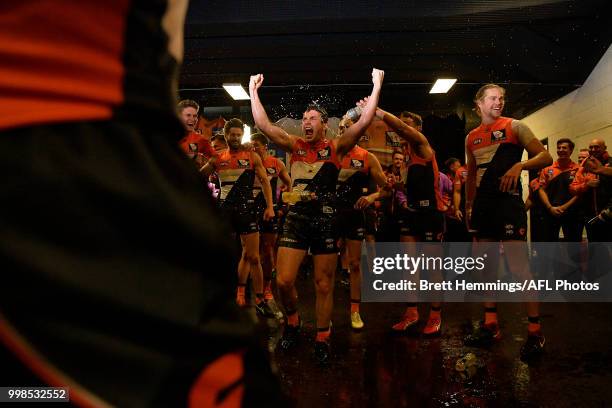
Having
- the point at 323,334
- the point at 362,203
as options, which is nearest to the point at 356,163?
the point at 362,203

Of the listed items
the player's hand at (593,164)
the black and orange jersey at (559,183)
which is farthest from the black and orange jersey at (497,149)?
the black and orange jersey at (559,183)

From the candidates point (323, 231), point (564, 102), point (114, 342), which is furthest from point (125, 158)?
point (564, 102)

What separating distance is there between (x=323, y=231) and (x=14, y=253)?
3.50 metres

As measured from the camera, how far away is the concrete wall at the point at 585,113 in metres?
8.65

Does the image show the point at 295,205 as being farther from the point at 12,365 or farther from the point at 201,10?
the point at 201,10

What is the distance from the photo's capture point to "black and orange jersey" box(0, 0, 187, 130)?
0.59 metres

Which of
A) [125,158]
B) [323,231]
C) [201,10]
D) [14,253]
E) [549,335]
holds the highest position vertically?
[201,10]

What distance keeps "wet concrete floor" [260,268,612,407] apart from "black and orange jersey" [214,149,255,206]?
1.50 meters

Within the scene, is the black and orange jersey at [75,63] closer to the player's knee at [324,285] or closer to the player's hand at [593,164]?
the player's knee at [324,285]

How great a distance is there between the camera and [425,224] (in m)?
4.96

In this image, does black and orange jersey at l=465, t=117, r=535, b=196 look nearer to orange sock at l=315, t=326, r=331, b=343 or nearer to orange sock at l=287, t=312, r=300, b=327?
orange sock at l=315, t=326, r=331, b=343

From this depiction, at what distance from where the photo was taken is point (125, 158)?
2.06ft

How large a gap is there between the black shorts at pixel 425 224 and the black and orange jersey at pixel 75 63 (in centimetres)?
451

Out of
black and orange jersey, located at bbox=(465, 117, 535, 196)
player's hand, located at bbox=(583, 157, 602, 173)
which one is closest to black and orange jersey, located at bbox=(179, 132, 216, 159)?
black and orange jersey, located at bbox=(465, 117, 535, 196)
